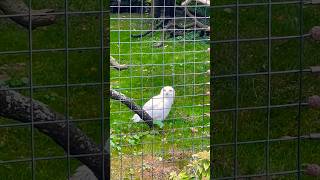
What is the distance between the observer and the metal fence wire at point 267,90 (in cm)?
259

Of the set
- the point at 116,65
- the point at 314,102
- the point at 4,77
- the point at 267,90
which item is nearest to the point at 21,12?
the point at 4,77

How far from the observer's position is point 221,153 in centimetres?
272

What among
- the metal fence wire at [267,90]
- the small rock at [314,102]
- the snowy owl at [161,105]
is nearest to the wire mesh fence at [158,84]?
the snowy owl at [161,105]

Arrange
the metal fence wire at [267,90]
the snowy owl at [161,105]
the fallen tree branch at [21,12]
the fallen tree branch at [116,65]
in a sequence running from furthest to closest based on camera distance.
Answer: the snowy owl at [161,105], the fallen tree branch at [116,65], the metal fence wire at [267,90], the fallen tree branch at [21,12]

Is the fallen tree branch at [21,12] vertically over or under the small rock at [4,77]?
over

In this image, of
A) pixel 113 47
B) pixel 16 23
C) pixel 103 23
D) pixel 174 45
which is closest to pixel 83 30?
pixel 103 23

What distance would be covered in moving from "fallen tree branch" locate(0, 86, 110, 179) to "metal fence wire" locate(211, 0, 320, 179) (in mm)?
479

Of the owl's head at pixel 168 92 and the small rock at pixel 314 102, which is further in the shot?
the owl's head at pixel 168 92

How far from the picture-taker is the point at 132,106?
410 cm

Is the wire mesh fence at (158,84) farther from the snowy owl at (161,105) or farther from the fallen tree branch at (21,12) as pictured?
the fallen tree branch at (21,12)

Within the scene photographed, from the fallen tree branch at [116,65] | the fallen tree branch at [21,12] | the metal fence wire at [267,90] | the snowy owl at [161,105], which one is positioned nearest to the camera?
the fallen tree branch at [21,12]

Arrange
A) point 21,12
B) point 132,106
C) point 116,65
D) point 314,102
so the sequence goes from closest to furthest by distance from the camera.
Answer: point 21,12 < point 314,102 < point 116,65 < point 132,106

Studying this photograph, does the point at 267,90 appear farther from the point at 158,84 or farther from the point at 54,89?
the point at 158,84

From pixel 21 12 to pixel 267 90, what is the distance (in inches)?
37.1
